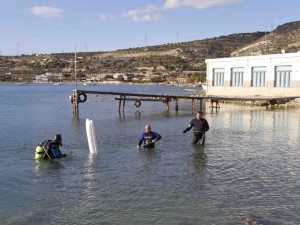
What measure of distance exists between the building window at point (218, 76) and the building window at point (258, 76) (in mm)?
6988

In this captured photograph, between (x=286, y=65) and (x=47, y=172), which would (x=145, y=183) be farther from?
(x=286, y=65)

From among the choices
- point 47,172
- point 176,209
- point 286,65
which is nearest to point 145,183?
point 176,209

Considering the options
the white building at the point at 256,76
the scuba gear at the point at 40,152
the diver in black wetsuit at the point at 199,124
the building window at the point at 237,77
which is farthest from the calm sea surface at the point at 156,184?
the building window at the point at 237,77

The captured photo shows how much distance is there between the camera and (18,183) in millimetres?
12898

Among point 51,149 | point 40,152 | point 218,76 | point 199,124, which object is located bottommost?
point 40,152

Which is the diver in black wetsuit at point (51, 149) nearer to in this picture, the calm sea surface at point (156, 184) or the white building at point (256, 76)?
the calm sea surface at point (156, 184)

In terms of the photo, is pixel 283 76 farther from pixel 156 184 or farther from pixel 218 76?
pixel 156 184

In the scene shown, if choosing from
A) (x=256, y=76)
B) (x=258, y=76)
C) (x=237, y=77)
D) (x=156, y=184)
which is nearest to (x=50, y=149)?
(x=156, y=184)

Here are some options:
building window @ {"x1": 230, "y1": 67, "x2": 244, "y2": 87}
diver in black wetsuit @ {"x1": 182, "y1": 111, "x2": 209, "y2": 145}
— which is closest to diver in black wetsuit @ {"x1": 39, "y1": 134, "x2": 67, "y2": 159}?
diver in black wetsuit @ {"x1": 182, "y1": 111, "x2": 209, "y2": 145}

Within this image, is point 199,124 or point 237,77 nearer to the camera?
point 199,124

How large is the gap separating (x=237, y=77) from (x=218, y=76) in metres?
4.66

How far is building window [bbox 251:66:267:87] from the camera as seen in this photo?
57.0 m

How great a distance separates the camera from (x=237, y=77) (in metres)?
62.1

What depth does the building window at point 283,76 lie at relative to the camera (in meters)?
53.3
